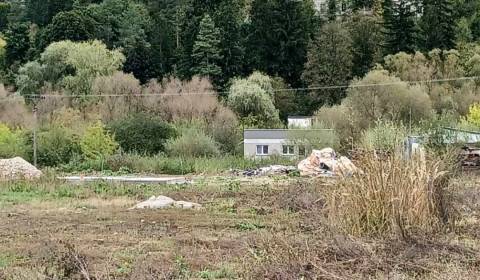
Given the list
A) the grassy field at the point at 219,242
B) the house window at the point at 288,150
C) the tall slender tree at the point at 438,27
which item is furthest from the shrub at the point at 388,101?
the grassy field at the point at 219,242

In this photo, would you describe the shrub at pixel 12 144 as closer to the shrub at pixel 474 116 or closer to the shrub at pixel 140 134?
the shrub at pixel 140 134

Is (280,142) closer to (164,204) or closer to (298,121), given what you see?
(298,121)

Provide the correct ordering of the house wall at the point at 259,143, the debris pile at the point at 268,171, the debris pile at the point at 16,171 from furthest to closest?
the house wall at the point at 259,143
the debris pile at the point at 268,171
the debris pile at the point at 16,171

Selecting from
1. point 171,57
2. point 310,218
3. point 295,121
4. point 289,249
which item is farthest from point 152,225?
point 171,57

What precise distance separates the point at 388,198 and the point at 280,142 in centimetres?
2575

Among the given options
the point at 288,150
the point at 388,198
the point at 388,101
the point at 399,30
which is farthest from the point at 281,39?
the point at 388,198

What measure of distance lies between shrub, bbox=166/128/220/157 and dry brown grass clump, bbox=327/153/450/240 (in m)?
22.6

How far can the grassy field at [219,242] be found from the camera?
23.1ft

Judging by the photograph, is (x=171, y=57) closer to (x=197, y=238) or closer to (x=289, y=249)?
(x=197, y=238)

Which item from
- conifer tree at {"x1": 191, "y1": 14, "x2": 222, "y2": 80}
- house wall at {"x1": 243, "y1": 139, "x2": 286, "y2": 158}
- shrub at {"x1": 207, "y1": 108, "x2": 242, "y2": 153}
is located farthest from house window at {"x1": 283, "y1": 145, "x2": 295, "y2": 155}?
conifer tree at {"x1": 191, "y1": 14, "x2": 222, "y2": 80}

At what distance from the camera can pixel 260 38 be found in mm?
50562

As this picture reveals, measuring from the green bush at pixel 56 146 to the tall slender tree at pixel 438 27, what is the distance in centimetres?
2429

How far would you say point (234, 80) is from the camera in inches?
1790

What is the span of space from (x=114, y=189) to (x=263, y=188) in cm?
384
